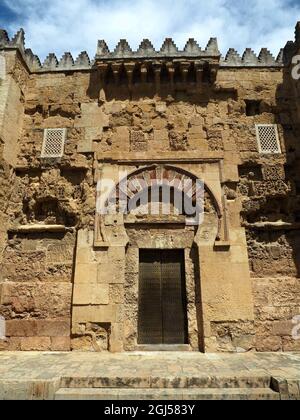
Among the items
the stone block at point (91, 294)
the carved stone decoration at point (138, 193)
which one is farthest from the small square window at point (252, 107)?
the stone block at point (91, 294)

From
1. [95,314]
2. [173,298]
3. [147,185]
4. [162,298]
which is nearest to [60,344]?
[95,314]

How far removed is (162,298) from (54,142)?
13.4ft

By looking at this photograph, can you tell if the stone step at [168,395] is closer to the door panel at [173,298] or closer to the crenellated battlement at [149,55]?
the door panel at [173,298]

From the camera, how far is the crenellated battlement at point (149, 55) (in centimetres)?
735

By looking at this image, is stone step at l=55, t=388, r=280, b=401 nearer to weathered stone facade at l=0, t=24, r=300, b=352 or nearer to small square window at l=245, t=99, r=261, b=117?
weathered stone facade at l=0, t=24, r=300, b=352

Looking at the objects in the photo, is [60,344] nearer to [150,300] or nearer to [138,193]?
[150,300]

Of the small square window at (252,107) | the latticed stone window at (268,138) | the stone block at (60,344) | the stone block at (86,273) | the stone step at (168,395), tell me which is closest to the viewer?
the stone step at (168,395)

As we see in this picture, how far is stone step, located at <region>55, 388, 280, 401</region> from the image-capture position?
3539 mm

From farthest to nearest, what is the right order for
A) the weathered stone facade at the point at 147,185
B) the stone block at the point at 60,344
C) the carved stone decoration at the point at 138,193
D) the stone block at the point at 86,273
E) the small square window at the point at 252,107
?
1. the small square window at the point at 252,107
2. the carved stone decoration at the point at 138,193
3. the stone block at the point at 86,273
4. the weathered stone facade at the point at 147,185
5. the stone block at the point at 60,344

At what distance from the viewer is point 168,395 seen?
11.6 ft

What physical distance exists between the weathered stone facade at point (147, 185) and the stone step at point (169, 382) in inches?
67.4

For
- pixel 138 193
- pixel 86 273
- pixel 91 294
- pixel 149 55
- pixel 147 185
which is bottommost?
pixel 91 294

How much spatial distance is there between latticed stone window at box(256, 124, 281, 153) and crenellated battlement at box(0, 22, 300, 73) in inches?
65.8

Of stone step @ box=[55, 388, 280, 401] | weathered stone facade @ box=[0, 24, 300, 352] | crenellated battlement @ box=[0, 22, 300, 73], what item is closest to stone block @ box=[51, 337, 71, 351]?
weathered stone facade @ box=[0, 24, 300, 352]
